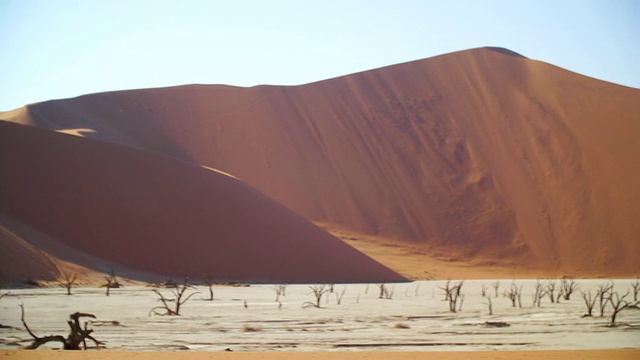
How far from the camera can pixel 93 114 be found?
6719cm

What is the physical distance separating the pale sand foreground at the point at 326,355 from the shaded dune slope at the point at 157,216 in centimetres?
2754

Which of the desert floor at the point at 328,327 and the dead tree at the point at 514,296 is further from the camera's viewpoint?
the dead tree at the point at 514,296

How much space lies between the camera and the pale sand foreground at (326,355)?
1084cm

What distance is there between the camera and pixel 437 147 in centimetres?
6694

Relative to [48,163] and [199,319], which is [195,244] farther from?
[199,319]

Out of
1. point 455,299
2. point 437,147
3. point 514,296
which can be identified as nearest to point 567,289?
point 514,296

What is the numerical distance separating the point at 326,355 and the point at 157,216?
31.7 metres

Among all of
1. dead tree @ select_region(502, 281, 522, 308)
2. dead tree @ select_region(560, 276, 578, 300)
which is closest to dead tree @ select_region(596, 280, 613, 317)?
dead tree @ select_region(560, 276, 578, 300)

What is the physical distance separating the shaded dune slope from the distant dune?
14.0 meters

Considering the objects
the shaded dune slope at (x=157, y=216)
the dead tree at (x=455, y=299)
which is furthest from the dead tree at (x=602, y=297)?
the shaded dune slope at (x=157, y=216)

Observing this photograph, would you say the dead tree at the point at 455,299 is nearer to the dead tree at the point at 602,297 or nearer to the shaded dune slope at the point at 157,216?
the dead tree at the point at 602,297

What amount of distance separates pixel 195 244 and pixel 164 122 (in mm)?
29258

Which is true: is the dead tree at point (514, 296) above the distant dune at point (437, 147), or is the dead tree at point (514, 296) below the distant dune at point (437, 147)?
below

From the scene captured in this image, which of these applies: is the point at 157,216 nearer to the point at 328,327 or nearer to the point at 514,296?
the point at 514,296
